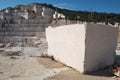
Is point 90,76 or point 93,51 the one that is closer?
point 90,76

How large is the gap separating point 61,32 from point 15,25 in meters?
19.6

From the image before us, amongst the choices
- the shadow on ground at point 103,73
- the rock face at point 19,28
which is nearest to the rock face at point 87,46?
the shadow on ground at point 103,73

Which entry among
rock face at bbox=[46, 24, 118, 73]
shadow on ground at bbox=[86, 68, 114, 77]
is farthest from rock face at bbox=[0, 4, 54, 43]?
shadow on ground at bbox=[86, 68, 114, 77]

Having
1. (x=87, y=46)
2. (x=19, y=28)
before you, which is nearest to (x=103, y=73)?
(x=87, y=46)

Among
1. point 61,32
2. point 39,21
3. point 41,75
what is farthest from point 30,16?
point 41,75

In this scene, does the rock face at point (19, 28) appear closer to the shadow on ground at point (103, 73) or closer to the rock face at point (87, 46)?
the rock face at point (87, 46)

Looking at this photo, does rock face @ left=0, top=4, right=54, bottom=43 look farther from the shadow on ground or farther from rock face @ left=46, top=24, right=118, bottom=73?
the shadow on ground

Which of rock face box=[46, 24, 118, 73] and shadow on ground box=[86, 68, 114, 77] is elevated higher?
rock face box=[46, 24, 118, 73]

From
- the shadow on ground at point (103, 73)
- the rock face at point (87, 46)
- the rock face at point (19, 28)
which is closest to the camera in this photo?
the shadow on ground at point (103, 73)

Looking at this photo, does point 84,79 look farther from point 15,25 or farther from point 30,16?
point 30,16

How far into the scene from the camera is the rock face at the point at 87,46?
237 inches

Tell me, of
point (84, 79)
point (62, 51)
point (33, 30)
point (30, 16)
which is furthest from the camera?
point (30, 16)

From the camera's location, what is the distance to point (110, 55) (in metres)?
7.22

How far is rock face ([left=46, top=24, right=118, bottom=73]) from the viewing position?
19.7ft
